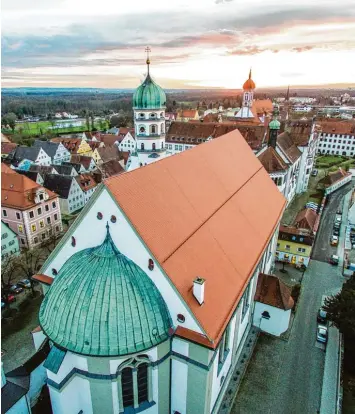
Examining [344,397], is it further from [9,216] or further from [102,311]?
[9,216]

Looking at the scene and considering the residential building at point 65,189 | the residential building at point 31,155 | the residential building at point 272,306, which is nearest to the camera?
the residential building at point 272,306

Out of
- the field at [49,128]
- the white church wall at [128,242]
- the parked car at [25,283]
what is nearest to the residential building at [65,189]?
the parked car at [25,283]

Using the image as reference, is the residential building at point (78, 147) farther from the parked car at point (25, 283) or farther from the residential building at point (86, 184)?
the parked car at point (25, 283)

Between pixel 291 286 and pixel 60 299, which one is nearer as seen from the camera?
pixel 60 299

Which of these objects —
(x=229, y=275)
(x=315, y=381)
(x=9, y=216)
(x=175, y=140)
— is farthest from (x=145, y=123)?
(x=175, y=140)

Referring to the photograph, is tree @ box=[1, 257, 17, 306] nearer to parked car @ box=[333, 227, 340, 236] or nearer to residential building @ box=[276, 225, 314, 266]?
residential building @ box=[276, 225, 314, 266]
